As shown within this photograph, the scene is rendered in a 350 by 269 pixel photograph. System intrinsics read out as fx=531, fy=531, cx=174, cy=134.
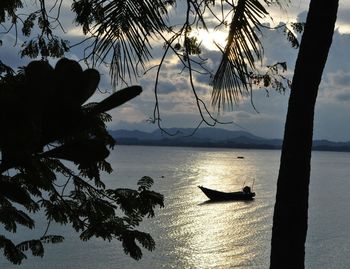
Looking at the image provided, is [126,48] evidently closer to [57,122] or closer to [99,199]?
[99,199]

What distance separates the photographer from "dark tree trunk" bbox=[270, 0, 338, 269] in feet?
14.6

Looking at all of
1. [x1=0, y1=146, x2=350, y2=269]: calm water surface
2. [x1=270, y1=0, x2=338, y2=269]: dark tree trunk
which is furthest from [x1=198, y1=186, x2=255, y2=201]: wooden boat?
[x1=270, y1=0, x2=338, y2=269]: dark tree trunk

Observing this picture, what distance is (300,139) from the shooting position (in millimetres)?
4516

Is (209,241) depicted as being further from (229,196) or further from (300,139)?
(300,139)

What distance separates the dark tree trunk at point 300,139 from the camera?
4.46 meters

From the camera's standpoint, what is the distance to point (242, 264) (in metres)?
33.2

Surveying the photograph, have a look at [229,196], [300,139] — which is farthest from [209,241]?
[300,139]

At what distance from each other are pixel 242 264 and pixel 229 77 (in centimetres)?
3036

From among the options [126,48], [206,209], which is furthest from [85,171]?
[206,209]

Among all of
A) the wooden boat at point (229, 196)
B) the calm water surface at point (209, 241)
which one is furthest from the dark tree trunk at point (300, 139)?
the wooden boat at point (229, 196)

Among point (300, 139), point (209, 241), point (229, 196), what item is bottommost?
point (209, 241)

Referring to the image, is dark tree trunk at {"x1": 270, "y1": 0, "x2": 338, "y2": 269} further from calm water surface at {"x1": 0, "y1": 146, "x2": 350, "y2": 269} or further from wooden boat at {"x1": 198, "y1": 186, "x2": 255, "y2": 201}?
wooden boat at {"x1": 198, "y1": 186, "x2": 255, "y2": 201}

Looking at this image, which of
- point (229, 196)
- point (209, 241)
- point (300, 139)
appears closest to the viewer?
point (300, 139)

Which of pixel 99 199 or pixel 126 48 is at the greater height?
pixel 126 48
